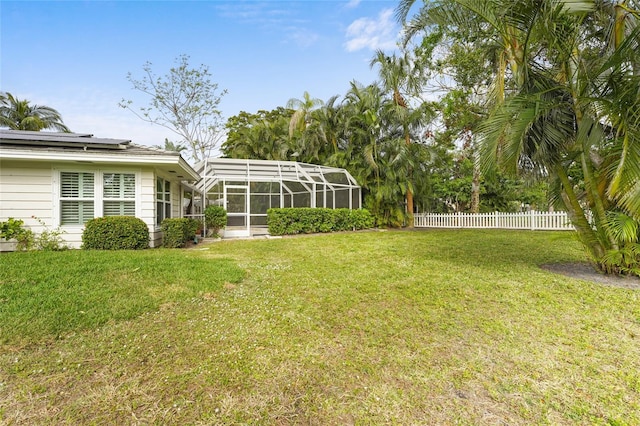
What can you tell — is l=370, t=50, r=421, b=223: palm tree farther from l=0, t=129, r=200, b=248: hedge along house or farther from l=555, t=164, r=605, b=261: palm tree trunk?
l=0, t=129, r=200, b=248: hedge along house

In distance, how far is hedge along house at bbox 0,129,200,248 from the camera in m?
7.12

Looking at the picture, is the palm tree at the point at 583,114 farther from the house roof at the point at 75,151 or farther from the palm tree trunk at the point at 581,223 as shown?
the house roof at the point at 75,151

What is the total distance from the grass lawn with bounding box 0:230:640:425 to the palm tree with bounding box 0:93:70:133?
898 inches

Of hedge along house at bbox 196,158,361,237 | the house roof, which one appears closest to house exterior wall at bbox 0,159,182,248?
the house roof

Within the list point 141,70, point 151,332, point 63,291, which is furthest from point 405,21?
point 141,70

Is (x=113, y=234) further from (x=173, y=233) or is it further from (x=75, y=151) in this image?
(x=75, y=151)

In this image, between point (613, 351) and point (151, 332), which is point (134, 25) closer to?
point (151, 332)

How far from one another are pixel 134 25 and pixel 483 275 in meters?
13.4

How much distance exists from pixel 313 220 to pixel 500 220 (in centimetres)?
933

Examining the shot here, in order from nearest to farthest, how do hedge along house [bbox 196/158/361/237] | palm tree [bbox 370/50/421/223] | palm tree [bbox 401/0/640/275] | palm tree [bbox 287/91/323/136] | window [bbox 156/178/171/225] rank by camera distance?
palm tree [bbox 401/0/640/275] < window [bbox 156/178/171/225] < hedge along house [bbox 196/158/361/237] < palm tree [bbox 370/50/421/223] < palm tree [bbox 287/91/323/136]

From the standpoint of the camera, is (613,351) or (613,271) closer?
(613,351)

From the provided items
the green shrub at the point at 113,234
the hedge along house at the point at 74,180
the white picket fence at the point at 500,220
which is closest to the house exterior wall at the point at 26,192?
the hedge along house at the point at 74,180

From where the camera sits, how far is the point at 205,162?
1264 cm

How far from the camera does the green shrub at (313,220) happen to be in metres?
11.9
